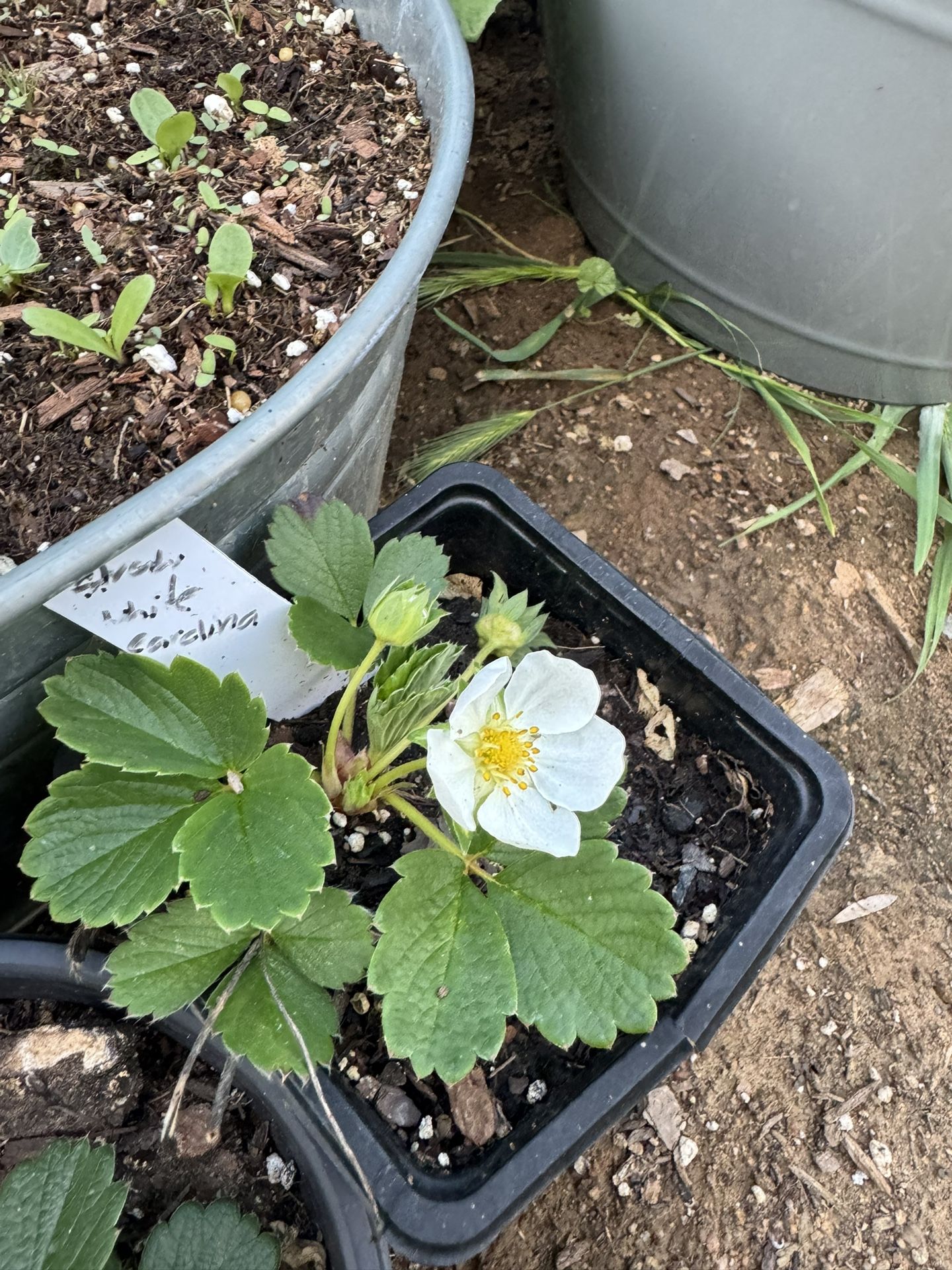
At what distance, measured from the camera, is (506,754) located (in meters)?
0.69

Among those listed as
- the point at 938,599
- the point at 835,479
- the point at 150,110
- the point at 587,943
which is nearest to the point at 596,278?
the point at 835,479

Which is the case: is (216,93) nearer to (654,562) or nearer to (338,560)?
(338,560)

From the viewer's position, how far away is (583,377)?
1442 mm

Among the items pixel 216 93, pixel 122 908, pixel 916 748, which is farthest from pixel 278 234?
pixel 916 748

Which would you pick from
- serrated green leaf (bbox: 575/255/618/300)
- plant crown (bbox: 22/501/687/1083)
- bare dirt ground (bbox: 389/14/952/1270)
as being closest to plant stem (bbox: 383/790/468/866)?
plant crown (bbox: 22/501/687/1083)

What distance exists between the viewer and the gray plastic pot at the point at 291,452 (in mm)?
578

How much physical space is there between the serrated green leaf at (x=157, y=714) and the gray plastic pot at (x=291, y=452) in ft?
0.13

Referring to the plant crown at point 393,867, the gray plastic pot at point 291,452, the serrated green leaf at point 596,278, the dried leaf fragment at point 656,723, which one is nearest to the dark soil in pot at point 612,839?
the dried leaf fragment at point 656,723

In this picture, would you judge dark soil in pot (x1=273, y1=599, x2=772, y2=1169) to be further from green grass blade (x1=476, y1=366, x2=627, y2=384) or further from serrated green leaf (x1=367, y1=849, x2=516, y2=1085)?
green grass blade (x1=476, y1=366, x2=627, y2=384)

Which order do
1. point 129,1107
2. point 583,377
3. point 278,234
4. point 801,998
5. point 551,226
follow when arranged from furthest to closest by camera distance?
point 551,226 < point 583,377 < point 801,998 < point 278,234 < point 129,1107

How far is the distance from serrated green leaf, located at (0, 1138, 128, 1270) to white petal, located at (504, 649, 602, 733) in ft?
1.31

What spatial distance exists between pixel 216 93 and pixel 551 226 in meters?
0.79

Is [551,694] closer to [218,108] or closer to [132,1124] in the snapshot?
[132,1124]

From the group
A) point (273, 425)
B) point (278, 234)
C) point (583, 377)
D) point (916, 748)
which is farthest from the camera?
point (583, 377)
